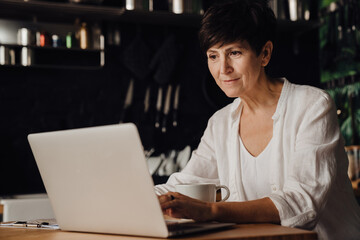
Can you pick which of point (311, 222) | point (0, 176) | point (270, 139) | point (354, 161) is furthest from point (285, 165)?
point (0, 176)

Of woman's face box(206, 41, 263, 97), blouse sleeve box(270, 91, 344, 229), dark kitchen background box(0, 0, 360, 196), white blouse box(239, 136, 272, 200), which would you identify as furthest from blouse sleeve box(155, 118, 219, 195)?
dark kitchen background box(0, 0, 360, 196)

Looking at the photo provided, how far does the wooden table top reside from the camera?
3.14ft

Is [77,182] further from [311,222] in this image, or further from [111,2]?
[111,2]

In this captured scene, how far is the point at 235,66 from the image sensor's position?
1.61m

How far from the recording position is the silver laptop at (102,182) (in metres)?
0.94

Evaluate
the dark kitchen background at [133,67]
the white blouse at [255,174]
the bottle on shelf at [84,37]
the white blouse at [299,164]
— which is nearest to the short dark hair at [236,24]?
the white blouse at [299,164]

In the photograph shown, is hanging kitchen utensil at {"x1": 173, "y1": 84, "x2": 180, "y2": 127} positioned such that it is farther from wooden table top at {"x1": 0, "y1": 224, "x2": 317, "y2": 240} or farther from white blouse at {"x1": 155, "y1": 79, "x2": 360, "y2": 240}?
wooden table top at {"x1": 0, "y1": 224, "x2": 317, "y2": 240}

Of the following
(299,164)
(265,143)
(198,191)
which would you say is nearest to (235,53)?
(265,143)

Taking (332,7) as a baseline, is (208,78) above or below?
below

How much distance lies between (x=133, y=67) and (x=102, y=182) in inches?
117

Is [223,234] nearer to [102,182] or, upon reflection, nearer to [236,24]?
[102,182]

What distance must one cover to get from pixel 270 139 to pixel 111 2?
2.58 meters

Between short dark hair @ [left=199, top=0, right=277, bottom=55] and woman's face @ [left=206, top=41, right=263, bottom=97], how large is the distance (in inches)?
0.9

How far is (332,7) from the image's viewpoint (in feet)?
12.7
